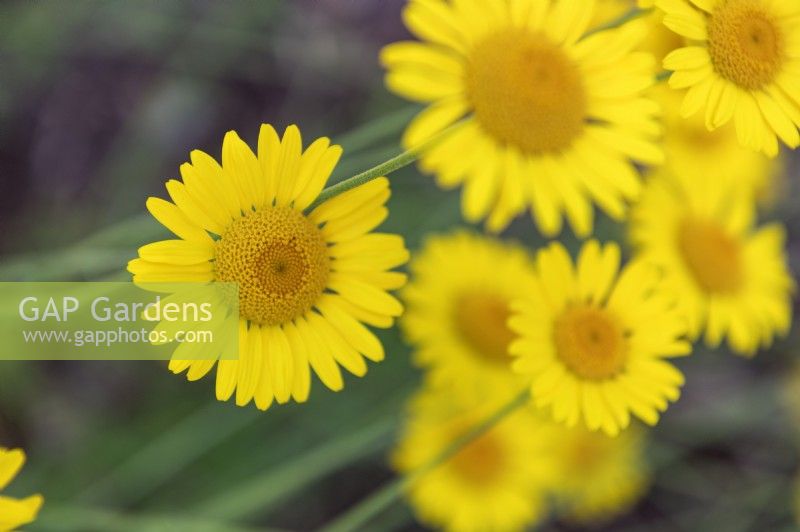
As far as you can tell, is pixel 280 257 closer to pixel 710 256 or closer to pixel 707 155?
pixel 710 256

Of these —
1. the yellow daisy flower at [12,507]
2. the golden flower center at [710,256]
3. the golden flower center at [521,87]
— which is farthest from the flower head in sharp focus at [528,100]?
the yellow daisy flower at [12,507]

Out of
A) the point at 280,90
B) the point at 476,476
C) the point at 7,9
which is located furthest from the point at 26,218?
the point at 476,476

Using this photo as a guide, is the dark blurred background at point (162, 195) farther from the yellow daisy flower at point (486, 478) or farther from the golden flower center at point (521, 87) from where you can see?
the golden flower center at point (521, 87)

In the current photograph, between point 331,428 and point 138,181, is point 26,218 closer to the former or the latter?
point 138,181

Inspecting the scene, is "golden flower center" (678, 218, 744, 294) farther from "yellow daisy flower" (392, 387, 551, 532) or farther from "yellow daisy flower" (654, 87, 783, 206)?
"yellow daisy flower" (392, 387, 551, 532)

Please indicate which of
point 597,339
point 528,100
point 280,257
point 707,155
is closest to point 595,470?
point 707,155
